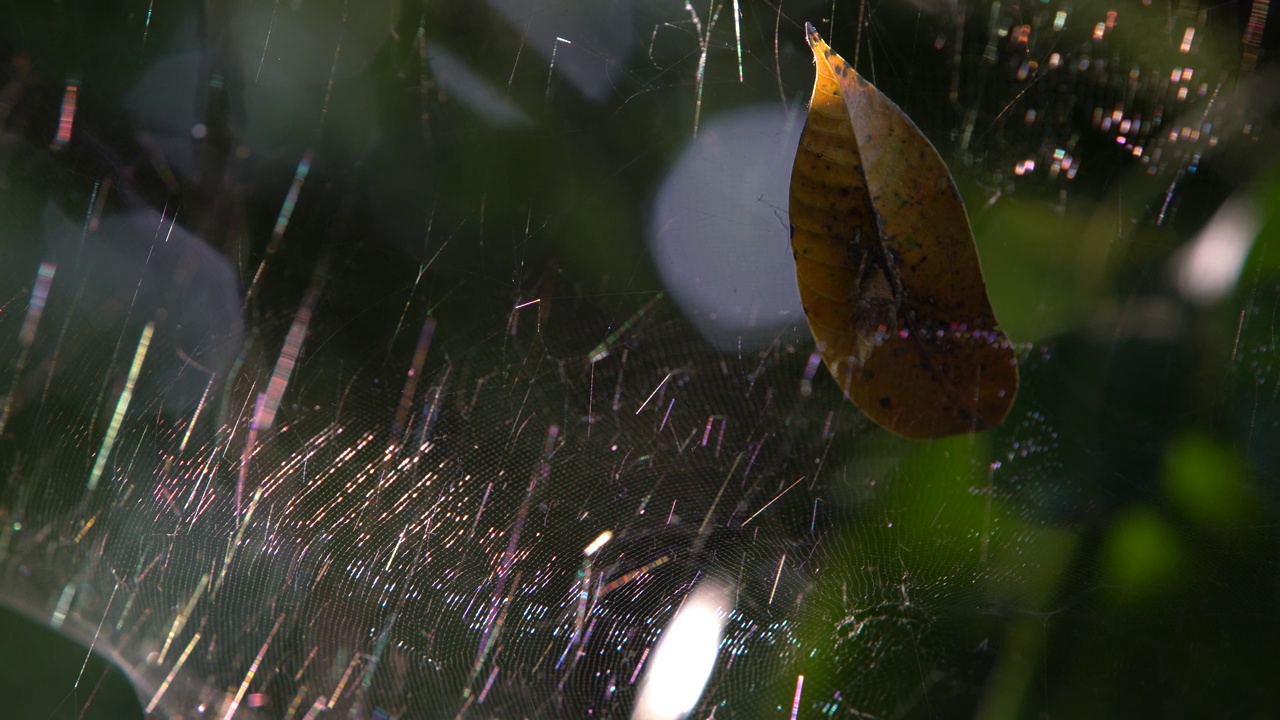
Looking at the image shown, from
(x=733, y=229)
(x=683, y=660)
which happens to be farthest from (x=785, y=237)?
(x=683, y=660)

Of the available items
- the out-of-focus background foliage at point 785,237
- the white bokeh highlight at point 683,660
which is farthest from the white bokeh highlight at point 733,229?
the white bokeh highlight at point 683,660

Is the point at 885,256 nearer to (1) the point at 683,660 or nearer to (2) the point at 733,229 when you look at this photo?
(2) the point at 733,229

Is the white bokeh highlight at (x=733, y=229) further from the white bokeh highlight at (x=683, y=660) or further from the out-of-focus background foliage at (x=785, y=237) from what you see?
the white bokeh highlight at (x=683, y=660)

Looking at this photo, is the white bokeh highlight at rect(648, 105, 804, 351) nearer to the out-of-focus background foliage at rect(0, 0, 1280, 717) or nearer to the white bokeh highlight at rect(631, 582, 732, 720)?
the out-of-focus background foliage at rect(0, 0, 1280, 717)

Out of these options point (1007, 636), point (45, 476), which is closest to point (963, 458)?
point (1007, 636)

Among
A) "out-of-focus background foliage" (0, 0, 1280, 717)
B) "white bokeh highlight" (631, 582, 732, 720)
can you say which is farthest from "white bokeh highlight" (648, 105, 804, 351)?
"white bokeh highlight" (631, 582, 732, 720)

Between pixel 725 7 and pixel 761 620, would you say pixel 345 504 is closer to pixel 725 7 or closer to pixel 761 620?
pixel 761 620
